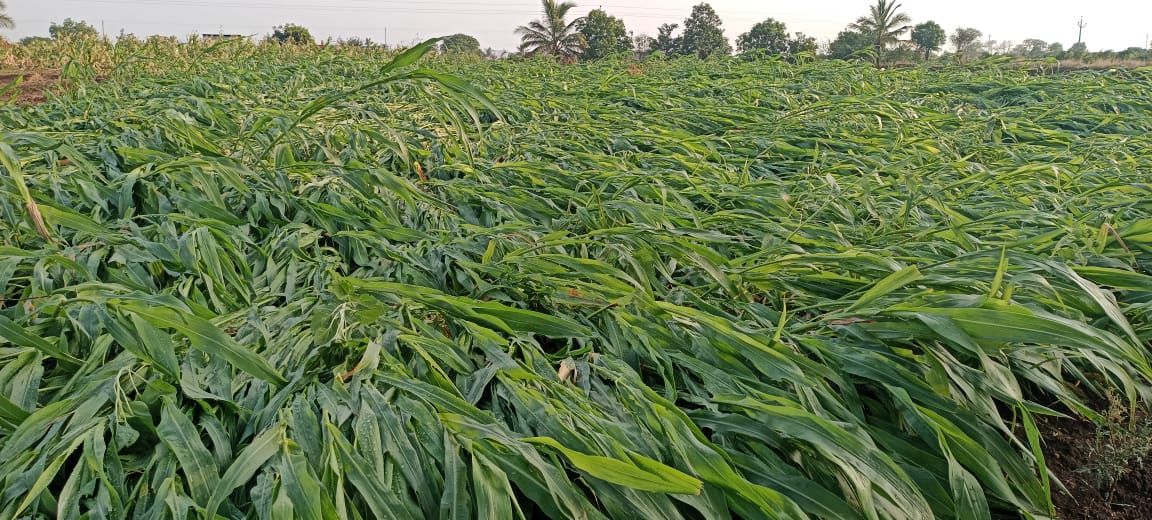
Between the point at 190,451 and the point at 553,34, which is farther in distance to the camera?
the point at 553,34

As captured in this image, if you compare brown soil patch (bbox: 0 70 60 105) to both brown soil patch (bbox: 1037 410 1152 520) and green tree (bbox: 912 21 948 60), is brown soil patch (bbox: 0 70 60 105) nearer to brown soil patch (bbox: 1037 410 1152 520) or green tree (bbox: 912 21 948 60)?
brown soil patch (bbox: 1037 410 1152 520)

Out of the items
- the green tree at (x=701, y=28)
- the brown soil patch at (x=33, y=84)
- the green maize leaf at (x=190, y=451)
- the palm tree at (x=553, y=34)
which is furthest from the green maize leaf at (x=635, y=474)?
the green tree at (x=701, y=28)

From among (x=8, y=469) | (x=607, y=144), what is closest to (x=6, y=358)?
(x=8, y=469)

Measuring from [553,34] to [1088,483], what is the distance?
2138 centimetres

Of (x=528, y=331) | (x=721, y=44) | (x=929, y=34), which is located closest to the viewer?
(x=528, y=331)

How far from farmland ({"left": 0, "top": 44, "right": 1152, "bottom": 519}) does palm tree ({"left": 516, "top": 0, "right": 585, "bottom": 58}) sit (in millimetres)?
19389

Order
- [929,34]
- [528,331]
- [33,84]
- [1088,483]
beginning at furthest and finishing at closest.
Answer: [929,34], [33,84], [528,331], [1088,483]

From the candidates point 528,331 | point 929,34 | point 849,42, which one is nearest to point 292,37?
point 528,331

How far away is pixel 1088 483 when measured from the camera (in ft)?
4.25

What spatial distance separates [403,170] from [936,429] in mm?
2091

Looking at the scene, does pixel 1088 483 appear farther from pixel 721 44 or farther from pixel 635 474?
pixel 721 44

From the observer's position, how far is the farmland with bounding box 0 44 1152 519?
3.31ft

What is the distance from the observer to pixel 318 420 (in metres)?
1.07

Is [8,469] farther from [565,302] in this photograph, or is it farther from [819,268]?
[819,268]
